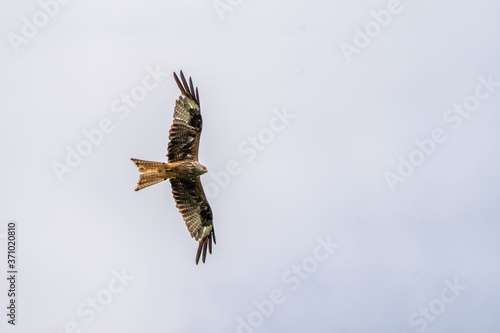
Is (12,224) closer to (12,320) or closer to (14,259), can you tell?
(14,259)

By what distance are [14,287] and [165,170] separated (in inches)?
204

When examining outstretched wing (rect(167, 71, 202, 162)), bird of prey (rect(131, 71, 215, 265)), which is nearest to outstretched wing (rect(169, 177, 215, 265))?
bird of prey (rect(131, 71, 215, 265))

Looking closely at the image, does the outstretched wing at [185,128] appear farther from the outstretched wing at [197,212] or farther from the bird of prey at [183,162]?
the outstretched wing at [197,212]

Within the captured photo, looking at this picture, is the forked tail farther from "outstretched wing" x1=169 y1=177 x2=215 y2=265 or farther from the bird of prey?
"outstretched wing" x1=169 y1=177 x2=215 y2=265

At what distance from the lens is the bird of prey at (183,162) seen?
1744cm

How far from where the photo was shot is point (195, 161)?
17.9 m

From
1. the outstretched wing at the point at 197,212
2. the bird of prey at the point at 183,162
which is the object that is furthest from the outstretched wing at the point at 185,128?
the outstretched wing at the point at 197,212

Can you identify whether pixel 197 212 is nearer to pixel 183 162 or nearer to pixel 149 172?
pixel 183 162

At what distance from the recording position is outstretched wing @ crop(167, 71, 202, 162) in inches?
704

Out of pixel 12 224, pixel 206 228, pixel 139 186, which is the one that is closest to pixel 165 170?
pixel 139 186

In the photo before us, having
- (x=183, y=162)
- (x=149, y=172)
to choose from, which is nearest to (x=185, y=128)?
(x=183, y=162)

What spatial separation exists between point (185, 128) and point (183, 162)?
2.40ft

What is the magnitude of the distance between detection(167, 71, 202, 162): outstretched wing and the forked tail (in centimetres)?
42

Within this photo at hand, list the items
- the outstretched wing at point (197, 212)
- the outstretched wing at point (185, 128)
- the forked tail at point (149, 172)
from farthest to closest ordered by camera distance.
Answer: the outstretched wing at point (197, 212)
the outstretched wing at point (185, 128)
the forked tail at point (149, 172)
